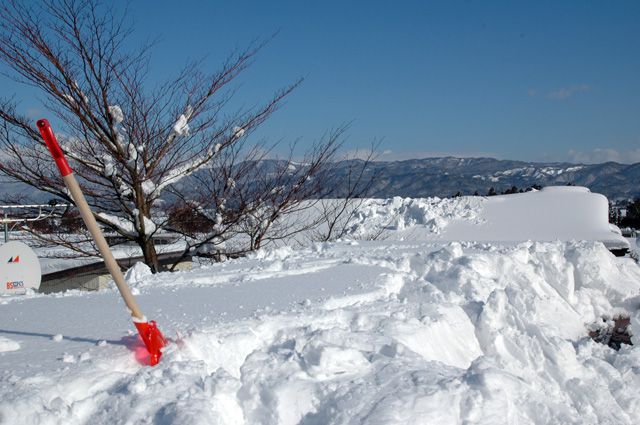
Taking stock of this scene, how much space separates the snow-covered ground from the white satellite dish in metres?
0.11

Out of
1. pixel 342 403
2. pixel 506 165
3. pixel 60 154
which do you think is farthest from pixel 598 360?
pixel 506 165

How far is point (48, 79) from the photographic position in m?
5.96

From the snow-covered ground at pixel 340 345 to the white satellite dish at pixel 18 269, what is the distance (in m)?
0.11

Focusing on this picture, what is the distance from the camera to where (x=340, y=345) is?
9.17 ft

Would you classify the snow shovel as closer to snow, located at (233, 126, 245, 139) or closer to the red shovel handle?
the red shovel handle

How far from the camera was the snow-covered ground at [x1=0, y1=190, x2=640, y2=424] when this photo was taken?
2.26 m

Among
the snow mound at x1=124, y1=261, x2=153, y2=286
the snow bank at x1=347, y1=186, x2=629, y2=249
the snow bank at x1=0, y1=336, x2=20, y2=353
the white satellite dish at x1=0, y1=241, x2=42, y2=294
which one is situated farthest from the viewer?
the snow bank at x1=347, y1=186, x2=629, y2=249

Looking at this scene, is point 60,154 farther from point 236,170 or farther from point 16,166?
point 236,170

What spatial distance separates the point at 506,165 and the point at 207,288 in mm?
41856

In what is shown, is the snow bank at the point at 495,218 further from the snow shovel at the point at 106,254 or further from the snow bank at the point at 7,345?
the snow bank at the point at 7,345

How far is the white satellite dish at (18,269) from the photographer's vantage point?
4.13m

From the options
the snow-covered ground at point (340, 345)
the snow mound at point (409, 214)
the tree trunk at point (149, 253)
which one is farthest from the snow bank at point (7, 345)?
the snow mound at point (409, 214)

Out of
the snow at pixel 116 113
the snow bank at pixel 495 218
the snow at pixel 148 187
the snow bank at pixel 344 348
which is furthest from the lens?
the snow bank at pixel 495 218

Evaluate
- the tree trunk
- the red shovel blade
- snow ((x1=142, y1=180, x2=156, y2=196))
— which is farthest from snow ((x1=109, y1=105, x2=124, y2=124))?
the red shovel blade
